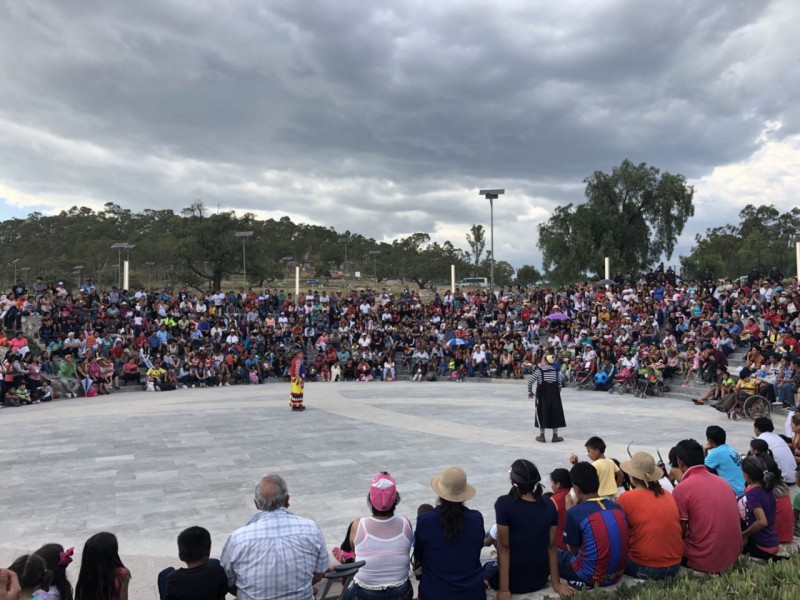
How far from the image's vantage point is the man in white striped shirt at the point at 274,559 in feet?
10.5

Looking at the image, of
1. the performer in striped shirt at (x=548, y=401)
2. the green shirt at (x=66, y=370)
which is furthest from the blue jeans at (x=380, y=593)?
the green shirt at (x=66, y=370)

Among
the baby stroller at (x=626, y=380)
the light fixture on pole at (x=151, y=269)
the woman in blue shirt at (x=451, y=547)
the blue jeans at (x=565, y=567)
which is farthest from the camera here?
the light fixture on pole at (x=151, y=269)

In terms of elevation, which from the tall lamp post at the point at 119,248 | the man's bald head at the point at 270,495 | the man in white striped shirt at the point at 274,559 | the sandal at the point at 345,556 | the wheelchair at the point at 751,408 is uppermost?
the tall lamp post at the point at 119,248

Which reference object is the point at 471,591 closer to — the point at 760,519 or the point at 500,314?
the point at 760,519

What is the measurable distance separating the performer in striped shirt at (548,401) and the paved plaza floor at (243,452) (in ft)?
1.02

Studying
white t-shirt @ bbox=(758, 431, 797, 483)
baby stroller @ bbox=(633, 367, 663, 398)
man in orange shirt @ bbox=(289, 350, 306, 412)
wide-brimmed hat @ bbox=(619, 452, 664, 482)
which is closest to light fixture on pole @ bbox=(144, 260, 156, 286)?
man in orange shirt @ bbox=(289, 350, 306, 412)

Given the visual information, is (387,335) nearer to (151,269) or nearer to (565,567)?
(565,567)

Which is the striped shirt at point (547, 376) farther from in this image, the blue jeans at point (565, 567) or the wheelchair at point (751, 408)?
the blue jeans at point (565, 567)

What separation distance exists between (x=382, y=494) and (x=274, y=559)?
721 mm

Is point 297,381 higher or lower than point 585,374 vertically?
higher

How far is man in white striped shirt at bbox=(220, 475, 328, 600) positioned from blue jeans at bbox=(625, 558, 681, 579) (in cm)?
210

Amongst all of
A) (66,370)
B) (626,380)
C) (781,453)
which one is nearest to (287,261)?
(66,370)

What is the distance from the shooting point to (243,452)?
29.6ft

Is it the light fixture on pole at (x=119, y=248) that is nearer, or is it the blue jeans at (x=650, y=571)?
the blue jeans at (x=650, y=571)
